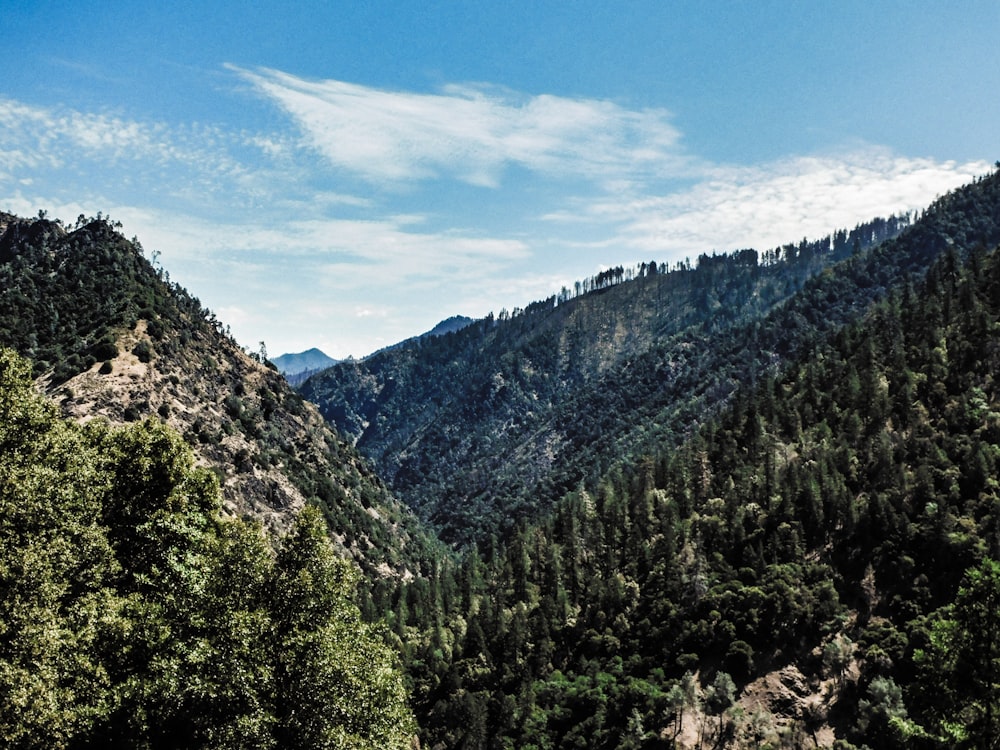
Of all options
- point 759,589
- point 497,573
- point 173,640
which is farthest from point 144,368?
point 173,640

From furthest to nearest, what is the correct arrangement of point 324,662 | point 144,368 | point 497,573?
point 497,573 < point 144,368 < point 324,662

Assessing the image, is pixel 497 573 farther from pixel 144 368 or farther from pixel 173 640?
pixel 173 640

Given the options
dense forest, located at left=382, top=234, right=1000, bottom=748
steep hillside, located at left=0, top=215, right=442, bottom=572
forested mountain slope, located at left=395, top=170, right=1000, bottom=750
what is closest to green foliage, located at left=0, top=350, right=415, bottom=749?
forested mountain slope, located at left=395, top=170, right=1000, bottom=750

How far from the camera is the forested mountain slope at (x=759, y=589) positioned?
97.4m

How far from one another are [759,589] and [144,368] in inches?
5056

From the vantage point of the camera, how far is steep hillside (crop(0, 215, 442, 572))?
13750 centimetres

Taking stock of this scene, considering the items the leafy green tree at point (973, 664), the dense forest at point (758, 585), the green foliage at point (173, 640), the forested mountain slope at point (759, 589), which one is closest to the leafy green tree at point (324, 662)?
the green foliage at point (173, 640)

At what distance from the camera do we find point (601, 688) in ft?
342

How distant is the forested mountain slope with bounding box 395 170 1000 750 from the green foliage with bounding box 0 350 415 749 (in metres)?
73.9

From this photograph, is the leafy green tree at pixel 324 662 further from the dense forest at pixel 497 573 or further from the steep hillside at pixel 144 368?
the steep hillside at pixel 144 368

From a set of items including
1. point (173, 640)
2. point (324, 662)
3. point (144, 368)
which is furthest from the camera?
point (144, 368)

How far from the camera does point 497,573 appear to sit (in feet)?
556

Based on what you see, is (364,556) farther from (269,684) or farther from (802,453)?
(269,684)

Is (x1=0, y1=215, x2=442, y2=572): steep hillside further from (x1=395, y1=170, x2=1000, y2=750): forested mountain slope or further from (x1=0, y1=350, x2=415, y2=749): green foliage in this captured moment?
(x1=0, y1=350, x2=415, y2=749): green foliage
